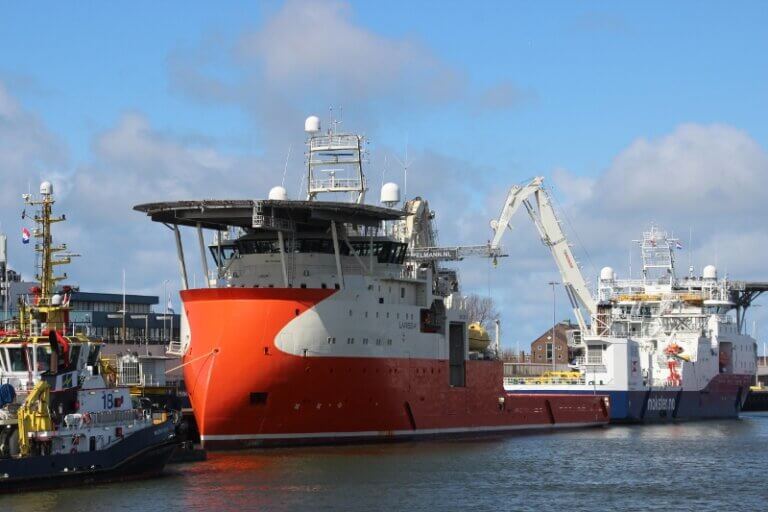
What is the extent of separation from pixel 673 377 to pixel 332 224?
34.1m

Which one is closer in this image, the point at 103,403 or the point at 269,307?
the point at 103,403

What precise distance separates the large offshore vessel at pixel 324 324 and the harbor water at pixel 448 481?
1.59 m

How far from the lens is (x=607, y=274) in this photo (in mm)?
85562

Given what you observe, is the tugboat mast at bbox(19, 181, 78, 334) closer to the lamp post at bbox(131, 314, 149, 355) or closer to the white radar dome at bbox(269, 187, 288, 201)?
the white radar dome at bbox(269, 187, 288, 201)

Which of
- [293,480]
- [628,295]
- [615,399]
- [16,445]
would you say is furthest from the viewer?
[628,295]

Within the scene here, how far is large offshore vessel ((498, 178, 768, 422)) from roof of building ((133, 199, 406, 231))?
23.8m

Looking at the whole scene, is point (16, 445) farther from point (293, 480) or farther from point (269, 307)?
point (269, 307)

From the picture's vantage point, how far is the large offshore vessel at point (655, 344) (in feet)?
244

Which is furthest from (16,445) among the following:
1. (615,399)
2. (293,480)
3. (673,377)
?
(673,377)

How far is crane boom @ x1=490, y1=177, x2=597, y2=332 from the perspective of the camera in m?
79.2

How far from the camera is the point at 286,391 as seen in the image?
162 feet

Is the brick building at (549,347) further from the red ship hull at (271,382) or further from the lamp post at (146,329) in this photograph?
the red ship hull at (271,382)

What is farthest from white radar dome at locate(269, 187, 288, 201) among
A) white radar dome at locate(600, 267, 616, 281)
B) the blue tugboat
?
white radar dome at locate(600, 267, 616, 281)

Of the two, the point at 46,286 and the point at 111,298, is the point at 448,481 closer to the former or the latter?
the point at 46,286
